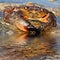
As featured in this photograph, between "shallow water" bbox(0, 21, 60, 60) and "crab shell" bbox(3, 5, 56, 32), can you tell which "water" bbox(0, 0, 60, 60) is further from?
"crab shell" bbox(3, 5, 56, 32)

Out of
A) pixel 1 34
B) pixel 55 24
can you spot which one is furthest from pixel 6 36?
pixel 55 24

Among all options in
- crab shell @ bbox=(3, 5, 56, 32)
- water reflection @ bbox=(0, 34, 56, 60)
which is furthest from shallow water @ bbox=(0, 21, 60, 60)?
crab shell @ bbox=(3, 5, 56, 32)

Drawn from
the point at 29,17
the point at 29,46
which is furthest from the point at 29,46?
the point at 29,17

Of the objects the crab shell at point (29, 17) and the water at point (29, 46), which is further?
the crab shell at point (29, 17)

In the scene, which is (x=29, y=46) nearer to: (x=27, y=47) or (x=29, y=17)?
(x=27, y=47)

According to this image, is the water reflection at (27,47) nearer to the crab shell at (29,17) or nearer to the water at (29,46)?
the water at (29,46)

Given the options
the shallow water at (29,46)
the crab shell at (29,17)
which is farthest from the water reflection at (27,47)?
the crab shell at (29,17)
